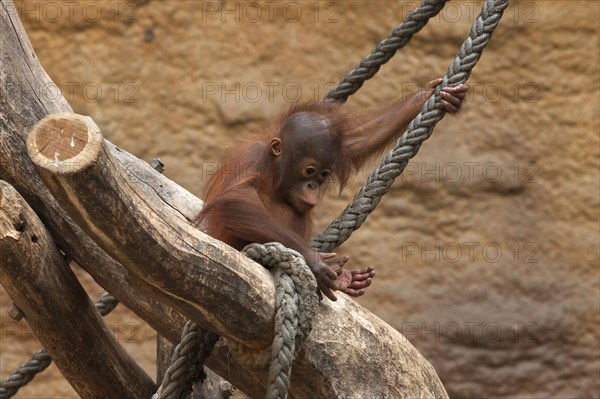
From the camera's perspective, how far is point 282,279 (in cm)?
323

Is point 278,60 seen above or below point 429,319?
above

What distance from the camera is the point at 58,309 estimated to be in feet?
11.6

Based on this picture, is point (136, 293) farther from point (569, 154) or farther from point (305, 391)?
point (569, 154)

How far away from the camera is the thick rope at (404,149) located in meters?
3.91

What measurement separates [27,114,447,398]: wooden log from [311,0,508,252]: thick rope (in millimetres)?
299

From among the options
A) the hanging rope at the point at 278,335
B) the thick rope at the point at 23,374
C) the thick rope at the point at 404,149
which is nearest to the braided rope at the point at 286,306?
the hanging rope at the point at 278,335

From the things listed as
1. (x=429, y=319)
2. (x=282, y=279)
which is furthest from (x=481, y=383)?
(x=282, y=279)

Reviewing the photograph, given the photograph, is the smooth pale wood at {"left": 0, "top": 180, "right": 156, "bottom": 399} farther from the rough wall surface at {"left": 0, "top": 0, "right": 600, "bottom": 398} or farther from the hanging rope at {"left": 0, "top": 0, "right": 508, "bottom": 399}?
the rough wall surface at {"left": 0, "top": 0, "right": 600, "bottom": 398}

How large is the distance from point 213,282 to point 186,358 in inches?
22.9

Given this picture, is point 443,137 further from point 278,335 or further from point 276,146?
point 278,335

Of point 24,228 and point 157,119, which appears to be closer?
point 24,228

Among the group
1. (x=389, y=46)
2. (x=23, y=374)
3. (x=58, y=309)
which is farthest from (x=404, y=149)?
(x=23, y=374)

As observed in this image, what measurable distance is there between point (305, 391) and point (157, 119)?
3.79 metres

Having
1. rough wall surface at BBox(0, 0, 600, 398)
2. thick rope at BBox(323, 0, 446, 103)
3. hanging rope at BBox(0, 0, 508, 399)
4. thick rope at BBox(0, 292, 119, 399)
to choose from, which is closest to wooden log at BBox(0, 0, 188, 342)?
Result: hanging rope at BBox(0, 0, 508, 399)
